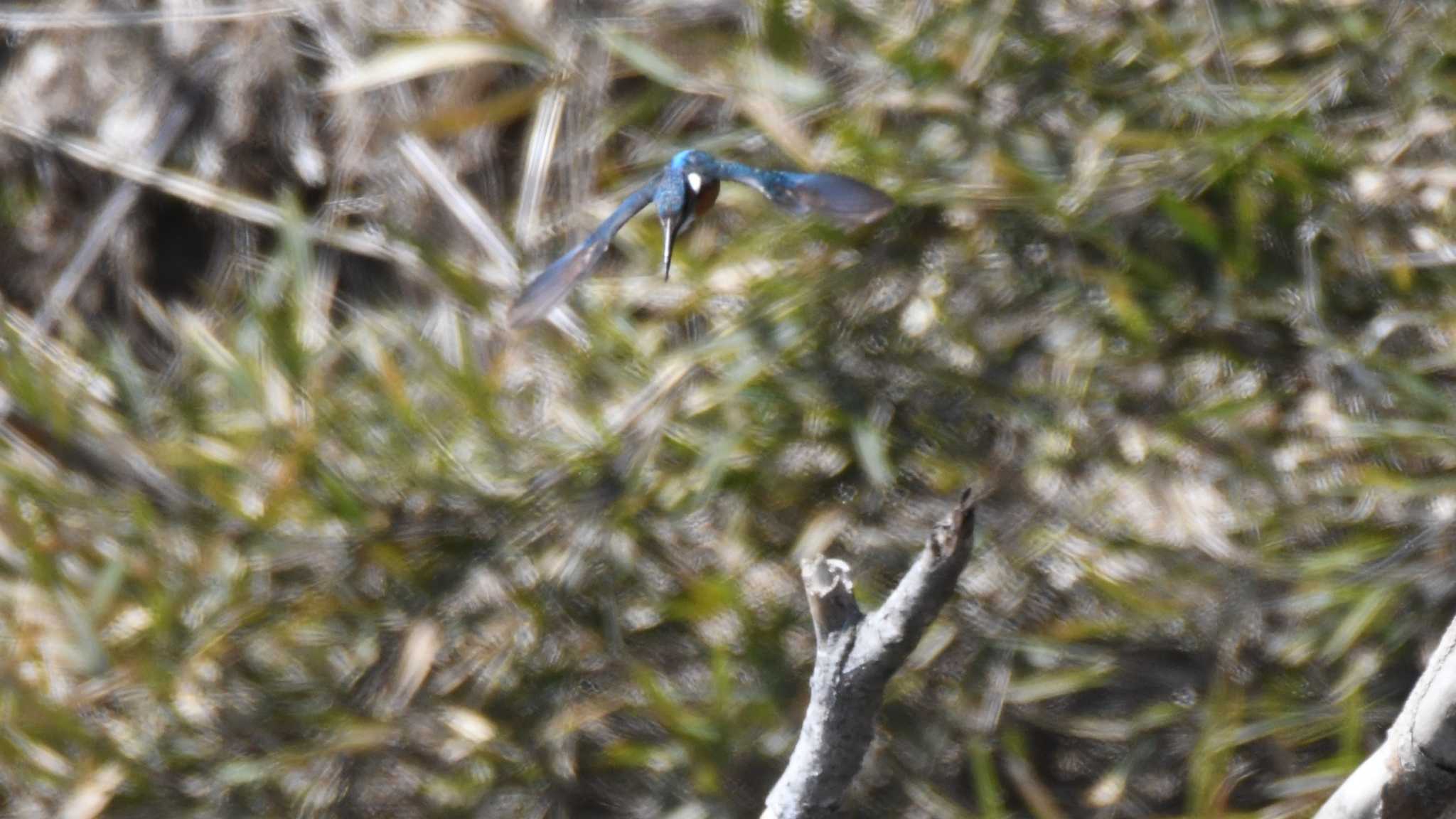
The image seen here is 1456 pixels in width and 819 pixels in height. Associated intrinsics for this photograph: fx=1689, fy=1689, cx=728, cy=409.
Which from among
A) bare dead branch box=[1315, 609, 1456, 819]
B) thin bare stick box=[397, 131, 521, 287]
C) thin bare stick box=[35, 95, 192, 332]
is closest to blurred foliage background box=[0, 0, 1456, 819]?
thin bare stick box=[397, 131, 521, 287]

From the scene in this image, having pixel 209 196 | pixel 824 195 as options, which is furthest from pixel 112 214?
pixel 824 195

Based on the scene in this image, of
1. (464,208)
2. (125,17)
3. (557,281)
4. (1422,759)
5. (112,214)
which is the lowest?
(1422,759)

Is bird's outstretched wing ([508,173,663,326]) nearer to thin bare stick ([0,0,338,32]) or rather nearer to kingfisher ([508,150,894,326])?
kingfisher ([508,150,894,326])

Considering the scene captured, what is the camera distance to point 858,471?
1575mm

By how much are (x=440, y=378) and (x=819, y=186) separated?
64 centimetres

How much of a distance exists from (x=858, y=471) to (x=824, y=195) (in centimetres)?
49

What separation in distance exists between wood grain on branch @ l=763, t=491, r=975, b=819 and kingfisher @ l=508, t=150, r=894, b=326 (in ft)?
1.29

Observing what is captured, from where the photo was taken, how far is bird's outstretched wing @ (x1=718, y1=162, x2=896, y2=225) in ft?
3.66

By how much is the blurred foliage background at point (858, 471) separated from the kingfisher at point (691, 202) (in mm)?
342

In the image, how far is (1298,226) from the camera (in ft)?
5.01

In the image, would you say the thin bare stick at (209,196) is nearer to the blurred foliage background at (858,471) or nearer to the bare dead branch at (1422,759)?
the blurred foliage background at (858,471)

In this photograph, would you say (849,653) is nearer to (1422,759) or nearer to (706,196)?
(1422,759)

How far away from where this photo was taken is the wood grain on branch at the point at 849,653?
705 millimetres

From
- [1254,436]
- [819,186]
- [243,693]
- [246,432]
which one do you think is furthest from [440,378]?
[1254,436]
